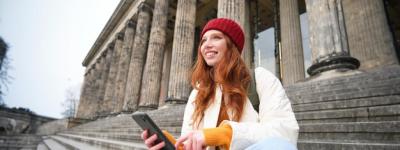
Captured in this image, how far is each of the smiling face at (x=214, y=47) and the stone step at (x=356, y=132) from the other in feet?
6.79

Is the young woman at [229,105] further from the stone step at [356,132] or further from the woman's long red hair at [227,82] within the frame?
the stone step at [356,132]

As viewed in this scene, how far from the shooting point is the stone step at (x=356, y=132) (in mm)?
2254

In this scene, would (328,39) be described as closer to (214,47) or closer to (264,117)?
(214,47)

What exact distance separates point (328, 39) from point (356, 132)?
12.2ft

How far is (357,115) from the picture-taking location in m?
2.90

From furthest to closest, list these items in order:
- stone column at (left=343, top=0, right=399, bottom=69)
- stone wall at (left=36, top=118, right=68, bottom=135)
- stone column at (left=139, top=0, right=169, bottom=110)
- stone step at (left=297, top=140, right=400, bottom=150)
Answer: stone wall at (left=36, top=118, right=68, bottom=135) → stone column at (left=139, top=0, right=169, bottom=110) → stone column at (left=343, top=0, right=399, bottom=69) → stone step at (left=297, top=140, right=400, bottom=150)

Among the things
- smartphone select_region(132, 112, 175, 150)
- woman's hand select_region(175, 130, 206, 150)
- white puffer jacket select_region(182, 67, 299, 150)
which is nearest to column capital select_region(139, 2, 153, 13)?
white puffer jacket select_region(182, 67, 299, 150)

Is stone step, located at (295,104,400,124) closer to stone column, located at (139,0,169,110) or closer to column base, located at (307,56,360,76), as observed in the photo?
column base, located at (307,56,360,76)

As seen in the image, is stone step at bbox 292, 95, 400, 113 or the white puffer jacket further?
stone step at bbox 292, 95, 400, 113

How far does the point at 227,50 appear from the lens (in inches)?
58.2

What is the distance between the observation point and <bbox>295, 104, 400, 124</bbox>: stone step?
2605 mm

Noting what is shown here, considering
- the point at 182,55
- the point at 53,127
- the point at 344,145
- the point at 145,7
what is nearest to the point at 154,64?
the point at 182,55

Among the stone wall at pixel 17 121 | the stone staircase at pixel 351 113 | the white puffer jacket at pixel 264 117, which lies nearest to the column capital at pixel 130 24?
the stone wall at pixel 17 121

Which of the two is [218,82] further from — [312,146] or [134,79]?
[134,79]
